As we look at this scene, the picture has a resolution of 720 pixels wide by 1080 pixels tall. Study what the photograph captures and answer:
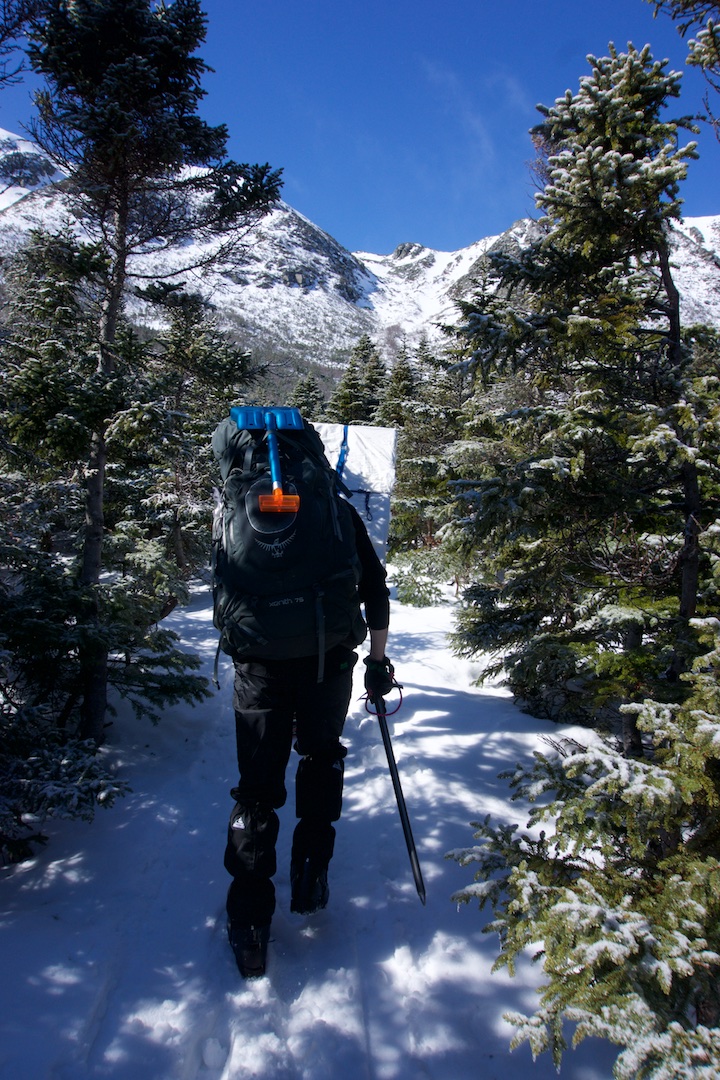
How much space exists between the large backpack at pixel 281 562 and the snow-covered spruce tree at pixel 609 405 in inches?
70.3

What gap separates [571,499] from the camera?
164 inches

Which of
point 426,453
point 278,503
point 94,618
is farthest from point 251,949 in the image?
point 426,453

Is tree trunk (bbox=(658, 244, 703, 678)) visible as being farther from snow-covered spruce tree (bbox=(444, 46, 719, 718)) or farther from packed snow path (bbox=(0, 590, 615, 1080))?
packed snow path (bbox=(0, 590, 615, 1080))

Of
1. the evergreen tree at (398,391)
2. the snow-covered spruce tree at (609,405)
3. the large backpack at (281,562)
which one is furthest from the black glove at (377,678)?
the evergreen tree at (398,391)

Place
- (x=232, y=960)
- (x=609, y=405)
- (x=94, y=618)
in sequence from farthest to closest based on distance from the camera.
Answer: (x=94, y=618) → (x=609, y=405) → (x=232, y=960)

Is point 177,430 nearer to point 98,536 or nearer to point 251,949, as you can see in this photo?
point 98,536

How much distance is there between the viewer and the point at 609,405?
432 centimetres

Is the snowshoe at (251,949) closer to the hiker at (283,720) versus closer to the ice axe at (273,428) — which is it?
the hiker at (283,720)

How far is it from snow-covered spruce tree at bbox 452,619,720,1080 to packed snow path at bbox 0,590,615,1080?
2.24 feet

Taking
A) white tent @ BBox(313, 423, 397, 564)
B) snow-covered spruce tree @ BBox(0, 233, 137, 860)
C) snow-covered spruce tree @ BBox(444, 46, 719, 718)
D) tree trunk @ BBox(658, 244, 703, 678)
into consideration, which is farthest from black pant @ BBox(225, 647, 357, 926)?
white tent @ BBox(313, 423, 397, 564)

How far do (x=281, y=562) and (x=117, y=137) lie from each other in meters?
4.97

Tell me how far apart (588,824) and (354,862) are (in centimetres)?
182

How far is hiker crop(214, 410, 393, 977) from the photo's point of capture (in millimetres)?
2488

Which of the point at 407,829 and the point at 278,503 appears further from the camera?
the point at 407,829
